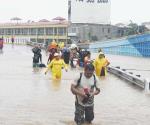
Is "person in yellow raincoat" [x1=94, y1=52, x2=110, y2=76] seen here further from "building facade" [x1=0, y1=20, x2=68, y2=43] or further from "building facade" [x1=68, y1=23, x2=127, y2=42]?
"building facade" [x1=0, y1=20, x2=68, y2=43]

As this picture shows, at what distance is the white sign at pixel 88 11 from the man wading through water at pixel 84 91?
6164cm

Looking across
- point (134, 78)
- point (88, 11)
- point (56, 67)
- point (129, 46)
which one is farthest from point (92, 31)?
point (134, 78)

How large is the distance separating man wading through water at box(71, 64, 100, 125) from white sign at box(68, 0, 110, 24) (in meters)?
61.6

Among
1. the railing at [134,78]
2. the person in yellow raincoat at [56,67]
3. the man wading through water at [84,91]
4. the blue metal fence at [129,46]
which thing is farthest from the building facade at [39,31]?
the man wading through water at [84,91]

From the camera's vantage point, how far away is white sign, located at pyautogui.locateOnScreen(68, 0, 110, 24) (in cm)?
7319

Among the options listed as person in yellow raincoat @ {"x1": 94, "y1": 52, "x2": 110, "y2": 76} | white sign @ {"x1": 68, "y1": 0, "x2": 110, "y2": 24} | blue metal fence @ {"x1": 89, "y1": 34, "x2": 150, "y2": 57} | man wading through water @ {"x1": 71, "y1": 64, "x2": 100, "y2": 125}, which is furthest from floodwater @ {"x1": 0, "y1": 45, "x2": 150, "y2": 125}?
white sign @ {"x1": 68, "y1": 0, "x2": 110, "y2": 24}

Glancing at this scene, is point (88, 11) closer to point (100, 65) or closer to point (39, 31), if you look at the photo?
point (39, 31)

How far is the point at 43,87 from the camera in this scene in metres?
19.7

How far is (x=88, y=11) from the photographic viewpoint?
74.1 meters

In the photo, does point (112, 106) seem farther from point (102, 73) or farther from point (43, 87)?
point (102, 73)

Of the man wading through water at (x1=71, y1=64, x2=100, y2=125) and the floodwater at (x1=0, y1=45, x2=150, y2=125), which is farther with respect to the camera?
the floodwater at (x1=0, y1=45, x2=150, y2=125)

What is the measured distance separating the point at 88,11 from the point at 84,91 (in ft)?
208

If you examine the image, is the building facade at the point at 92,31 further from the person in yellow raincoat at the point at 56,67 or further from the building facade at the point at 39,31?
the person in yellow raincoat at the point at 56,67

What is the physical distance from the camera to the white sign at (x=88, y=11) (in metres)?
73.2
